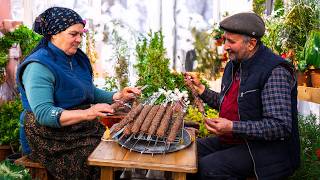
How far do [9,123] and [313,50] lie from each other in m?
3.35

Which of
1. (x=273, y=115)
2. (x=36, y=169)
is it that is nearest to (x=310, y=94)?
(x=273, y=115)

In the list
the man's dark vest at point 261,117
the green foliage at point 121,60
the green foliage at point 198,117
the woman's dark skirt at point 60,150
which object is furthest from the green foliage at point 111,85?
the man's dark vest at point 261,117

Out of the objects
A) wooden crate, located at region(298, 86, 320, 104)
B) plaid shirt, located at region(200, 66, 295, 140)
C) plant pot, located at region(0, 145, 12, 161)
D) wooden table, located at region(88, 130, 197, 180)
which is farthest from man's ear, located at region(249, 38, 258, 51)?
plant pot, located at region(0, 145, 12, 161)

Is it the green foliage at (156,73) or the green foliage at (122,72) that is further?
the green foliage at (122,72)

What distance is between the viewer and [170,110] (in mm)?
3084

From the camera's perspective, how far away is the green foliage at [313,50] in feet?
13.2

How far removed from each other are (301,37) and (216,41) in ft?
6.73

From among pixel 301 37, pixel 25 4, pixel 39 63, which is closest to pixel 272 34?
pixel 301 37

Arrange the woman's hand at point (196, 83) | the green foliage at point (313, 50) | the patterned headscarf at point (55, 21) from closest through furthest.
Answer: the patterned headscarf at point (55, 21) < the woman's hand at point (196, 83) < the green foliage at point (313, 50)

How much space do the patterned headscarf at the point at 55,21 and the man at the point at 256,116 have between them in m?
1.20

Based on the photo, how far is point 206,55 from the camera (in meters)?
7.09

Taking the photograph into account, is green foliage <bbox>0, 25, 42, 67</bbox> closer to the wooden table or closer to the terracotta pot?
the terracotta pot

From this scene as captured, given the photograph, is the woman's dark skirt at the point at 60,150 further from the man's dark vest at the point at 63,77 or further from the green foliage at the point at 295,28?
the green foliage at the point at 295,28

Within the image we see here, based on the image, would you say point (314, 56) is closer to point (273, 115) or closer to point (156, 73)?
point (273, 115)
